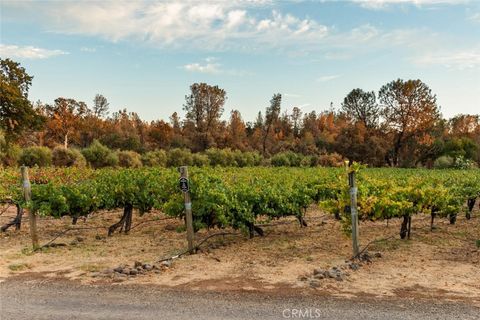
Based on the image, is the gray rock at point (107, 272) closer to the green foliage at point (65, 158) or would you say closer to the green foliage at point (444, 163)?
the green foliage at point (65, 158)

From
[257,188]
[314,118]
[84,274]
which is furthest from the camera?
[314,118]

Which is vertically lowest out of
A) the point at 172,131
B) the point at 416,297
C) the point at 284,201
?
the point at 416,297

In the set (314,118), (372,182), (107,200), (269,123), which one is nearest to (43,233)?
(107,200)

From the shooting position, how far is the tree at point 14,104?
34875mm

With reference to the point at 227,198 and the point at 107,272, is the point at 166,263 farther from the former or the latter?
the point at 227,198

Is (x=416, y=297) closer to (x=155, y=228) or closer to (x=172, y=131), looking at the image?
(x=155, y=228)

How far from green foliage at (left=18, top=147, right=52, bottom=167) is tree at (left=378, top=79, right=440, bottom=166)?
39473mm

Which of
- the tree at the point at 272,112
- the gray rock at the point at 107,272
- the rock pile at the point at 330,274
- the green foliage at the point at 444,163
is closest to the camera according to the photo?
the rock pile at the point at 330,274

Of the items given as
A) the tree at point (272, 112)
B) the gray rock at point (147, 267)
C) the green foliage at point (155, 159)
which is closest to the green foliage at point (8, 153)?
the green foliage at point (155, 159)

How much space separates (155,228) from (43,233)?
127 inches

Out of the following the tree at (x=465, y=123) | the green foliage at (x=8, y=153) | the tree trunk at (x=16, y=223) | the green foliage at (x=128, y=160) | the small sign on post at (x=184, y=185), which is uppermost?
the tree at (x=465, y=123)

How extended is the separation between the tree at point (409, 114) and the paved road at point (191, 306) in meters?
49.1

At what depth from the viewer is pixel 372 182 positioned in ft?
37.8

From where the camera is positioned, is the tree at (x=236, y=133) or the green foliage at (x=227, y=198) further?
the tree at (x=236, y=133)
